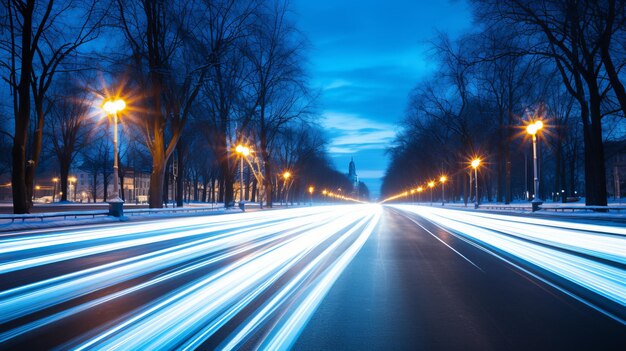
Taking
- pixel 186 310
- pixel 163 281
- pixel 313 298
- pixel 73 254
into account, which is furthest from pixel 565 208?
pixel 186 310

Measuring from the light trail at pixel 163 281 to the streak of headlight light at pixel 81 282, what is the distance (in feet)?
0.04

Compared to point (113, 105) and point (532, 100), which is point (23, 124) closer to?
point (113, 105)

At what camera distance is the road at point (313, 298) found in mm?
4824

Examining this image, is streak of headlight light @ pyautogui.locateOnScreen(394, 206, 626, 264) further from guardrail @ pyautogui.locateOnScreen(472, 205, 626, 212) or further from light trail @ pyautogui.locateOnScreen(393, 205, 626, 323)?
guardrail @ pyautogui.locateOnScreen(472, 205, 626, 212)

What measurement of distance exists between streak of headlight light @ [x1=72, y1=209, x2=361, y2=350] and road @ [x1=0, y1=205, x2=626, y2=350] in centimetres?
2

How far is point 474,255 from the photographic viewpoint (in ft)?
38.8

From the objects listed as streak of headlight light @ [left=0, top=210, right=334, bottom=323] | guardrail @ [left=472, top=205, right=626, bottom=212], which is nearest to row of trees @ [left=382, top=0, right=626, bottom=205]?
guardrail @ [left=472, top=205, right=626, bottom=212]

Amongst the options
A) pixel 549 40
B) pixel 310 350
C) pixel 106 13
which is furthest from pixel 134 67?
pixel 310 350

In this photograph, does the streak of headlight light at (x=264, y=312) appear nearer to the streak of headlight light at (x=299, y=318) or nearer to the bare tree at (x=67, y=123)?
the streak of headlight light at (x=299, y=318)

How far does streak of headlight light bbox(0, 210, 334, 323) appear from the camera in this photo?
6324 mm

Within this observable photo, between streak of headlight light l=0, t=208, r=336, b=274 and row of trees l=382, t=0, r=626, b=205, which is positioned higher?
row of trees l=382, t=0, r=626, b=205

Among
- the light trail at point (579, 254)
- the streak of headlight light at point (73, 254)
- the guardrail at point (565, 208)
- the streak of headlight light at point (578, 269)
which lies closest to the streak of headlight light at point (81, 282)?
the streak of headlight light at point (73, 254)

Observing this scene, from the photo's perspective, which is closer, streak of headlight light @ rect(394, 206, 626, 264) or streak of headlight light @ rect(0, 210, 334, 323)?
streak of headlight light @ rect(0, 210, 334, 323)

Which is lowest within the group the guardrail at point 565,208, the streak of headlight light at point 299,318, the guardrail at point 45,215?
the streak of headlight light at point 299,318
